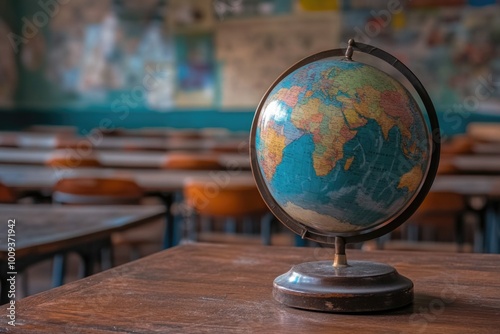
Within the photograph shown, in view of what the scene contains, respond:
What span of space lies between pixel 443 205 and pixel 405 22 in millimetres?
6034

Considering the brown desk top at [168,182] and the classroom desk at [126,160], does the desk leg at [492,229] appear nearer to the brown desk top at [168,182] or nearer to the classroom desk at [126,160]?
the brown desk top at [168,182]

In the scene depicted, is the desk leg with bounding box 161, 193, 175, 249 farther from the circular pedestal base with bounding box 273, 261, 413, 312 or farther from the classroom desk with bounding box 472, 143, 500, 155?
the classroom desk with bounding box 472, 143, 500, 155

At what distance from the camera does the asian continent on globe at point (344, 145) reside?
108 centimetres

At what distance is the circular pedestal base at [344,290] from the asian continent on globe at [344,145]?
72mm

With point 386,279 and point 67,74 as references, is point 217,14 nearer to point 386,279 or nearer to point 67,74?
point 67,74

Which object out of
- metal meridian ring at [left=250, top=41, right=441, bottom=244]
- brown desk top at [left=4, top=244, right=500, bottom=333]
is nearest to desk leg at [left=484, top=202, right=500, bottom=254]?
brown desk top at [left=4, top=244, right=500, bottom=333]

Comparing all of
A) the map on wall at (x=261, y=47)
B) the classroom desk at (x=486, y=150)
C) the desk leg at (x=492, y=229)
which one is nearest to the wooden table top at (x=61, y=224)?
the desk leg at (x=492, y=229)

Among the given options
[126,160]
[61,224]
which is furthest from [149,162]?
[61,224]

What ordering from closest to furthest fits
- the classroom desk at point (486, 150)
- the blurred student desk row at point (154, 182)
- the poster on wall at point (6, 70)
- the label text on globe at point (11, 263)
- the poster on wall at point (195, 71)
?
the label text on globe at point (11, 263), the blurred student desk row at point (154, 182), the classroom desk at point (486, 150), the poster on wall at point (195, 71), the poster on wall at point (6, 70)

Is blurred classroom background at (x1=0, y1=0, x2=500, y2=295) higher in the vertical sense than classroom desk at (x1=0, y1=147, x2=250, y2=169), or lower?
higher

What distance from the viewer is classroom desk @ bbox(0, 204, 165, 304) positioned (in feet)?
5.75

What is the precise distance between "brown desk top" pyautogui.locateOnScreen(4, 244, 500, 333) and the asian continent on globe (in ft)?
0.48

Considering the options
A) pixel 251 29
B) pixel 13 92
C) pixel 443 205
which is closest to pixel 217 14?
pixel 251 29

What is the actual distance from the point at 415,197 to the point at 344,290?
0.19 metres
